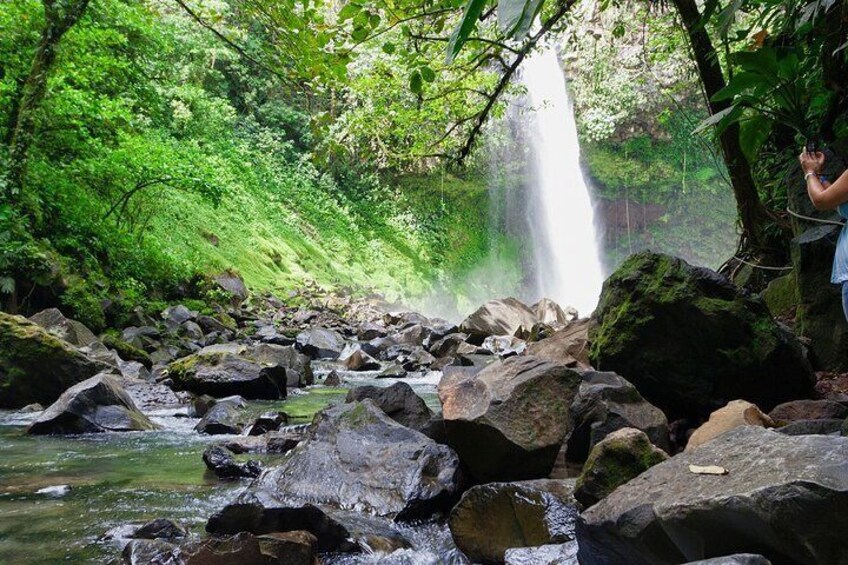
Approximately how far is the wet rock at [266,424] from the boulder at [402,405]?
1061mm

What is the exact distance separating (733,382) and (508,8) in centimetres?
466

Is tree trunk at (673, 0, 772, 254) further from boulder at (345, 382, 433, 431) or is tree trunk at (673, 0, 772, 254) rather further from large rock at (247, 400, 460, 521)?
large rock at (247, 400, 460, 521)

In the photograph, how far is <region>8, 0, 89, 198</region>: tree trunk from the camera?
9.33 meters

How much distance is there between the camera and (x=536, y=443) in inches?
159

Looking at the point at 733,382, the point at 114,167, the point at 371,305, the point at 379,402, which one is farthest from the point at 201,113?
the point at 733,382

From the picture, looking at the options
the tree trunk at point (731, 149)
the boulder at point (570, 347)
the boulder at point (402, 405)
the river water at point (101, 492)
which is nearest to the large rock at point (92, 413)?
the river water at point (101, 492)

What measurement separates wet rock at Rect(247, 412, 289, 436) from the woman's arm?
175 inches

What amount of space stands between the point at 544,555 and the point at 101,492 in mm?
2755

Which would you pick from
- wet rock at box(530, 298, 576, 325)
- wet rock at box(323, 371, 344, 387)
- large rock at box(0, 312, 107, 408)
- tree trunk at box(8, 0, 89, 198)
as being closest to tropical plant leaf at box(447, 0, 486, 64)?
large rock at box(0, 312, 107, 408)

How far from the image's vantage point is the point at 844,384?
4770mm

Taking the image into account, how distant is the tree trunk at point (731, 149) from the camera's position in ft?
18.3

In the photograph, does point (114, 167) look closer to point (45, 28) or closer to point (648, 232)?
point (45, 28)

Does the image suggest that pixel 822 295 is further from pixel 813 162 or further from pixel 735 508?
pixel 735 508

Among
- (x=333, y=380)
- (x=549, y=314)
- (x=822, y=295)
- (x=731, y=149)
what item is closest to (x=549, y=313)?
(x=549, y=314)
